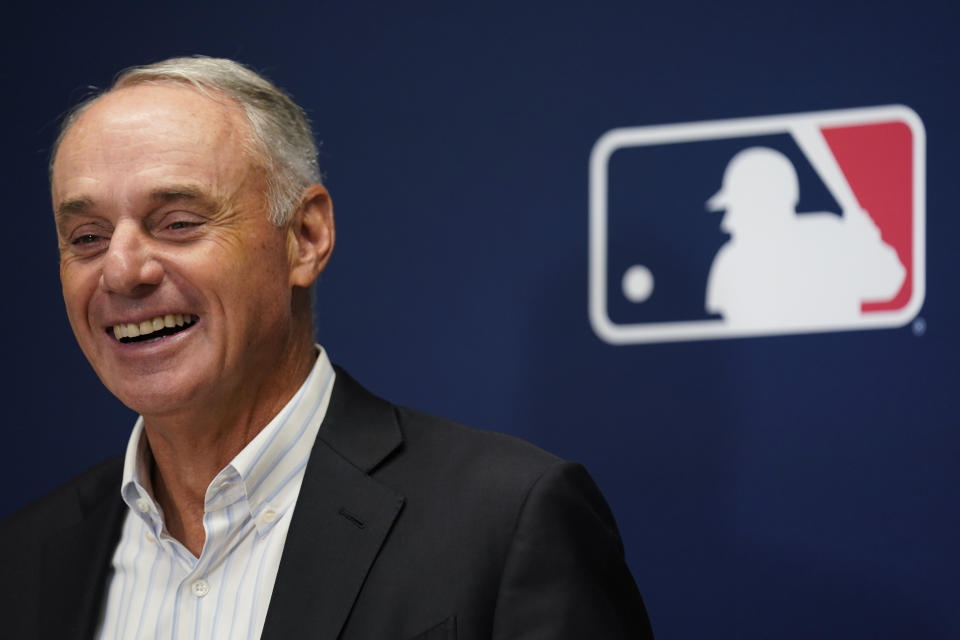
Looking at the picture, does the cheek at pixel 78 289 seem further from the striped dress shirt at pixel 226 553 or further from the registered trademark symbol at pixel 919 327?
the registered trademark symbol at pixel 919 327

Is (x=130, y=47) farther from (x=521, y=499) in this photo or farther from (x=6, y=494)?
(x=521, y=499)

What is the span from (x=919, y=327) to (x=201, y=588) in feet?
3.89

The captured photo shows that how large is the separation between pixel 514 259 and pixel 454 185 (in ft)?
0.67

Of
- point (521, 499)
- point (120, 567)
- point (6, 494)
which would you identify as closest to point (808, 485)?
→ point (521, 499)

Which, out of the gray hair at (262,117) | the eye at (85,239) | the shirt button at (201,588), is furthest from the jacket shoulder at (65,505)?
the gray hair at (262,117)

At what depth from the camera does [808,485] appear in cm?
229

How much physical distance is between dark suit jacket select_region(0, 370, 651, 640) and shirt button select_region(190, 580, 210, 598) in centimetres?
15

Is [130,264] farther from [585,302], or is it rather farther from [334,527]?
[585,302]

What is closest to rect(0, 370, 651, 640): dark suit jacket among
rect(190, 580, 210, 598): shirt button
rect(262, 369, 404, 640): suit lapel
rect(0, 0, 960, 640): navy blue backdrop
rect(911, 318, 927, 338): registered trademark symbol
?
rect(262, 369, 404, 640): suit lapel

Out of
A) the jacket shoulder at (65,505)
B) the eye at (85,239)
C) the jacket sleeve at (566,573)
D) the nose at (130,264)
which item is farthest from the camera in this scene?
the jacket shoulder at (65,505)

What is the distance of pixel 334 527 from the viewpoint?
1.89 metres

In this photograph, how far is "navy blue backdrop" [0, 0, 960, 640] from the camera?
7.36 ft

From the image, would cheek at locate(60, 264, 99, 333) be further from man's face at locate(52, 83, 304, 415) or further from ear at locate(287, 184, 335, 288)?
ear at locate(287, 184, 335, 288)

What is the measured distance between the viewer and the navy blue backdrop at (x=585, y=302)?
2244 millimetres
